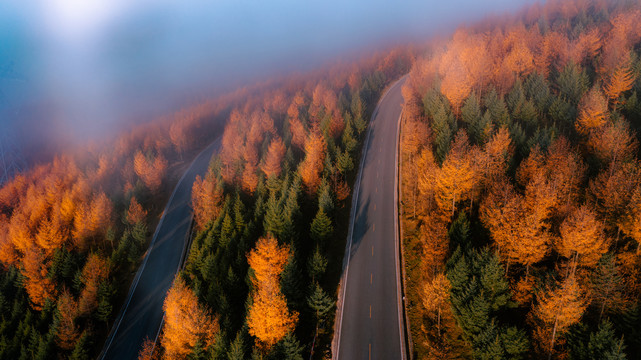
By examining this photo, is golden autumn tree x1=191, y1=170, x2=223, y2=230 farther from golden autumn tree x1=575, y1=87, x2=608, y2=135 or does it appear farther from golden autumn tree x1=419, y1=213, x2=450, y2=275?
golden autumn tree x1=575, y1=87, x2=608, y2=135

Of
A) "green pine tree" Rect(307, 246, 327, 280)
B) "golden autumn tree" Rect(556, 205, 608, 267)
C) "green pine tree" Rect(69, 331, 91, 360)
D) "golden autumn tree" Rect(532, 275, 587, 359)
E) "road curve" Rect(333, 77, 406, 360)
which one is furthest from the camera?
"green pine tree" Rect(69, 331, 91, 360)

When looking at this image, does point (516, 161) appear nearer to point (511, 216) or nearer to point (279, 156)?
point (511, 216)

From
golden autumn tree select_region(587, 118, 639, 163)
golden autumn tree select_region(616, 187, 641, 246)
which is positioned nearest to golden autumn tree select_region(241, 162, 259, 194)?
golden autumn tree select_region(616, 187, 641, 246)

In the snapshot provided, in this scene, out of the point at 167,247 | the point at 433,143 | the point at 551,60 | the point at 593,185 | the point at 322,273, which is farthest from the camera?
the point at 551,60

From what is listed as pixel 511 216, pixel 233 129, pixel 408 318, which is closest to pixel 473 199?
pixel 511 216

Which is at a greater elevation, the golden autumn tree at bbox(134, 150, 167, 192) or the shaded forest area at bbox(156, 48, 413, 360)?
the golden autumn tree at bbox(134, 150, 167, 192)

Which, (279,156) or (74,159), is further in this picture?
(74,159)

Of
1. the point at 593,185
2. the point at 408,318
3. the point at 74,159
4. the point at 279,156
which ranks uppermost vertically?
the point at 74,159

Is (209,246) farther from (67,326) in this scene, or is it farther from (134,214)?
(134,214)
